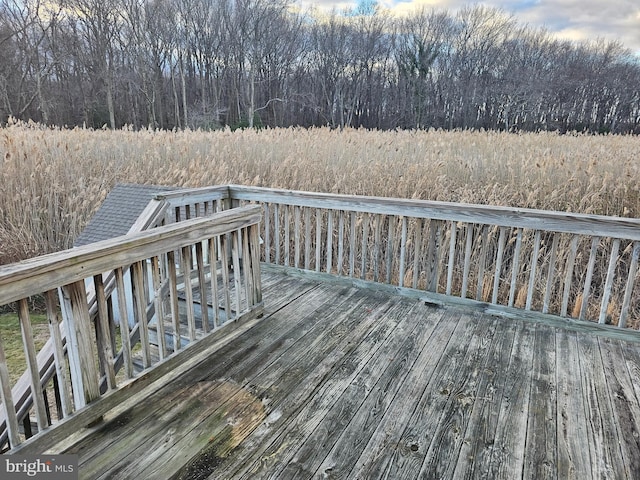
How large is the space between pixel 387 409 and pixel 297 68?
2860 cm

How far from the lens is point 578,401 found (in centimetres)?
205

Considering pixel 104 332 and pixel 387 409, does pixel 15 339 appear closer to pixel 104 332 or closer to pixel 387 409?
pixel 104 332

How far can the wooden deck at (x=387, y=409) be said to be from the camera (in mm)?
1638

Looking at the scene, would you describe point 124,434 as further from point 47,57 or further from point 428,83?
point 428,83

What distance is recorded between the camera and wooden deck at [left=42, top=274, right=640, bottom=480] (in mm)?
1638

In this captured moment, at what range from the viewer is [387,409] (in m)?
1.98

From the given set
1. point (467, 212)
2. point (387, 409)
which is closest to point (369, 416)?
point (387, 409)

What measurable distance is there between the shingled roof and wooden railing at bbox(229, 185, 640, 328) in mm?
822

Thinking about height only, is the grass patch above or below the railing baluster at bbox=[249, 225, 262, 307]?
below

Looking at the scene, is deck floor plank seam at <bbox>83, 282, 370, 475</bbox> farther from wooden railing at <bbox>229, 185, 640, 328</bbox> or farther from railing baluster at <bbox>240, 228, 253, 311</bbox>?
wooden railing at <bbox>229, 185, 640, 328</bbox>

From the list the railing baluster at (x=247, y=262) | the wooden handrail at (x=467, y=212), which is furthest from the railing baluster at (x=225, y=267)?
the wooden handrail at (x=467, y=212)

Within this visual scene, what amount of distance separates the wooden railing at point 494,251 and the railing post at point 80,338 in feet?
7.06

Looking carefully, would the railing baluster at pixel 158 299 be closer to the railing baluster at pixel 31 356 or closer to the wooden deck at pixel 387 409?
the wooden deck at pixel 387 409

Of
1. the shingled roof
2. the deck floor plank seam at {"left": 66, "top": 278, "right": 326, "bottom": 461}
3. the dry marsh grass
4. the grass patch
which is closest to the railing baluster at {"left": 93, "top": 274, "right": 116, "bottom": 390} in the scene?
the deck floor plank seam at {"left": 66, "top": 278, "right": 326, "bottom": 461}
